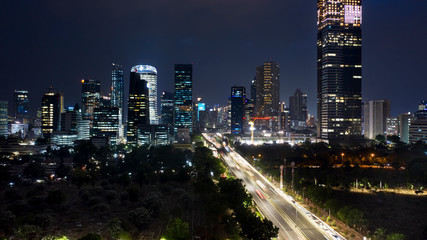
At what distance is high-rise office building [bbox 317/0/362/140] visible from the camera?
417ft

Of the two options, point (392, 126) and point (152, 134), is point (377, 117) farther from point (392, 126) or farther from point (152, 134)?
point (152, 134)

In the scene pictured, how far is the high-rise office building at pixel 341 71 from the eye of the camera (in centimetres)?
12719

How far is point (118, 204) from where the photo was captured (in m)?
43.9

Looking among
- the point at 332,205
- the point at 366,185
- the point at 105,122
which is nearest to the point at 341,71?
the point at 366,185

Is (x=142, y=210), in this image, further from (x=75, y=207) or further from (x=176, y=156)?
(x=176, y=156)

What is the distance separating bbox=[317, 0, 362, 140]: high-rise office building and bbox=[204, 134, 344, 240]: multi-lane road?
264 feet

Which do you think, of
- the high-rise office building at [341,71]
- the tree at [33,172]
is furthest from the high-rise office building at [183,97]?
the tree at [33,172]

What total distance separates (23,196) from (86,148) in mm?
32870

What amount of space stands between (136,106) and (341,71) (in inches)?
3513

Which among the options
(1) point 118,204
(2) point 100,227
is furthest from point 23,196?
(2) point 100,227

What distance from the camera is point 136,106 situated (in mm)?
139000

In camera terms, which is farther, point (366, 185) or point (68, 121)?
point (68, 121)

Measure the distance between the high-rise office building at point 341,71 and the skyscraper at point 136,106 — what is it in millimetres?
78144

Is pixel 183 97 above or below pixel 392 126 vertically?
above
